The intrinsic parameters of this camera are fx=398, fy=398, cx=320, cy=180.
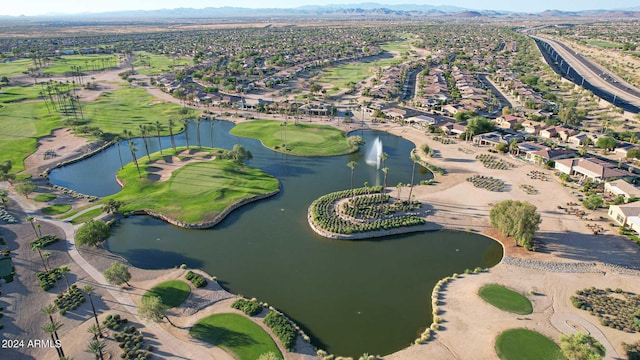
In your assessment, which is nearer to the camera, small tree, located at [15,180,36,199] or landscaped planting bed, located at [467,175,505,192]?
small tree, located at [15,180,36,199]

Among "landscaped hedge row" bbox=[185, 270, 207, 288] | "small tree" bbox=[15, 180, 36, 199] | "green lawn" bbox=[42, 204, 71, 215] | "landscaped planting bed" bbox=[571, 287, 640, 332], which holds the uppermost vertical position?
"small tree" bbox=[15, 180, 36, 199]

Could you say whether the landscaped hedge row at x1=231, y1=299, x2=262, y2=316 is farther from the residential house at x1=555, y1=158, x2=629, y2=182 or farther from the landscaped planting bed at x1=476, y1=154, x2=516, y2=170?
the residential house at x1=555, y1=158, x2=629, y2=182

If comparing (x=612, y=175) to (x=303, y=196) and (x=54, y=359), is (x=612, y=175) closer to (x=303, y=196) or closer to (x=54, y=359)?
(x=303, y=196)

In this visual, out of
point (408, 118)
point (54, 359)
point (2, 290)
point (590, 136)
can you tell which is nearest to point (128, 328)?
point (54, 359)

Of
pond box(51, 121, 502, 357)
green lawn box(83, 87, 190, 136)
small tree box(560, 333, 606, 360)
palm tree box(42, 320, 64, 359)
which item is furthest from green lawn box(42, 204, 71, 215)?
small tree box(560, 333, 606, 360)

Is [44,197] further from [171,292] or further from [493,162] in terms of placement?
[493,162]

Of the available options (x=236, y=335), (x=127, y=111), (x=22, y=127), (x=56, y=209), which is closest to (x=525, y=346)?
(x=236, y=335)
